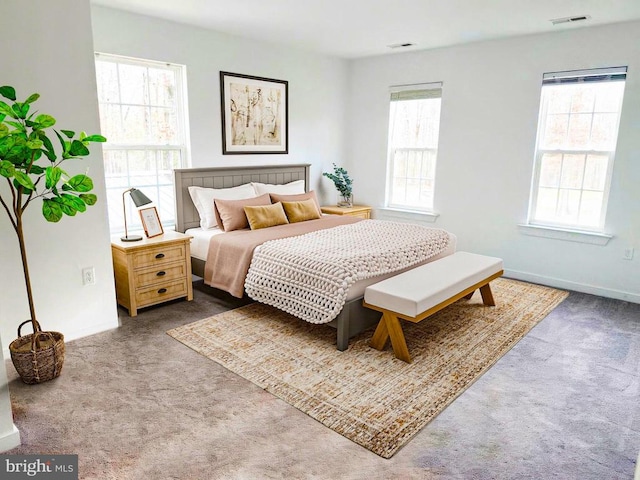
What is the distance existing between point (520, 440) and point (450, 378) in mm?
590

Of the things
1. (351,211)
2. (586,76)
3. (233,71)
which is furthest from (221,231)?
(586,76)

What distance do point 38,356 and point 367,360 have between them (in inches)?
77.2

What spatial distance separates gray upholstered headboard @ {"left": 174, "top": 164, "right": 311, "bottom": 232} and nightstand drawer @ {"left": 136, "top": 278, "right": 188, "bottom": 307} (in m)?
0.71

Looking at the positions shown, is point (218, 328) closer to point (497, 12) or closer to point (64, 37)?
point (64, 37)

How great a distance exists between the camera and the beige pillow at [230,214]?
13.6 ft

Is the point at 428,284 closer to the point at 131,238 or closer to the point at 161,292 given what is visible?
the point at 161,292

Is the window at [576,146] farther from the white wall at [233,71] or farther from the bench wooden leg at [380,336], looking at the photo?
the bench wooden leg at [380,336]

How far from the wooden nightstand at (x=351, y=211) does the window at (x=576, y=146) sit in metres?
2.01

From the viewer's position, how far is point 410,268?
3586 mm

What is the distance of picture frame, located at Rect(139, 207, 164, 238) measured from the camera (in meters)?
3.75

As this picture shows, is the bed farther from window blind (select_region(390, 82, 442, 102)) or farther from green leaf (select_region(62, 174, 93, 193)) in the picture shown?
green leaf (select_region(62, 174, 93, 193))

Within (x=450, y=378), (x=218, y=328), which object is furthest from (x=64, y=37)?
(x=450, y=378)

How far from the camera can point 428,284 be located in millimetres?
3076

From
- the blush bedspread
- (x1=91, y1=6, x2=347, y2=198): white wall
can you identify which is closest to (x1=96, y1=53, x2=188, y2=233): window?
(x1=91, y1=6, x2=347, y2=198): white wall
